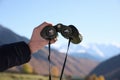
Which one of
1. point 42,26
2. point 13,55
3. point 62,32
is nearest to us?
point 13,55

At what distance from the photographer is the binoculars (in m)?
3.90

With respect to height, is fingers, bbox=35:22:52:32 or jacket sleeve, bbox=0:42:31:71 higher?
fingers, bbox=35:22:52:32

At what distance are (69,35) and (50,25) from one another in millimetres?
228

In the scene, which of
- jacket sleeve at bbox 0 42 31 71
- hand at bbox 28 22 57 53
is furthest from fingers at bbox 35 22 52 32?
jacket sleeve at bbox 0 42 31 71

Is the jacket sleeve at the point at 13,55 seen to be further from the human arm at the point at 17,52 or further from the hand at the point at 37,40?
the hand at the point at 37,40

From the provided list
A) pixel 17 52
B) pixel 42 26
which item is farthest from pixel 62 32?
pixel 17 52

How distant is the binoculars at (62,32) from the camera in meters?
3.90

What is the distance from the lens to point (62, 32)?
390 centimetres

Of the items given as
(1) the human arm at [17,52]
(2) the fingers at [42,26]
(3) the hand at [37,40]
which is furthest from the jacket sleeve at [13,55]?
(2) the fingers at [42,26]

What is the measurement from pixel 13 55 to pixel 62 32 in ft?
1.77

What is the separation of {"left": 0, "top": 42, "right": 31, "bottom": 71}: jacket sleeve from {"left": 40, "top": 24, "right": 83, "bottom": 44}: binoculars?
24cm

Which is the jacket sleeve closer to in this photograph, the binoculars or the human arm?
the human arm

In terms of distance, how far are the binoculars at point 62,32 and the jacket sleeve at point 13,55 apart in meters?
0.24

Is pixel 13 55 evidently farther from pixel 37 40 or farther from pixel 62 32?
pixel 62 32
